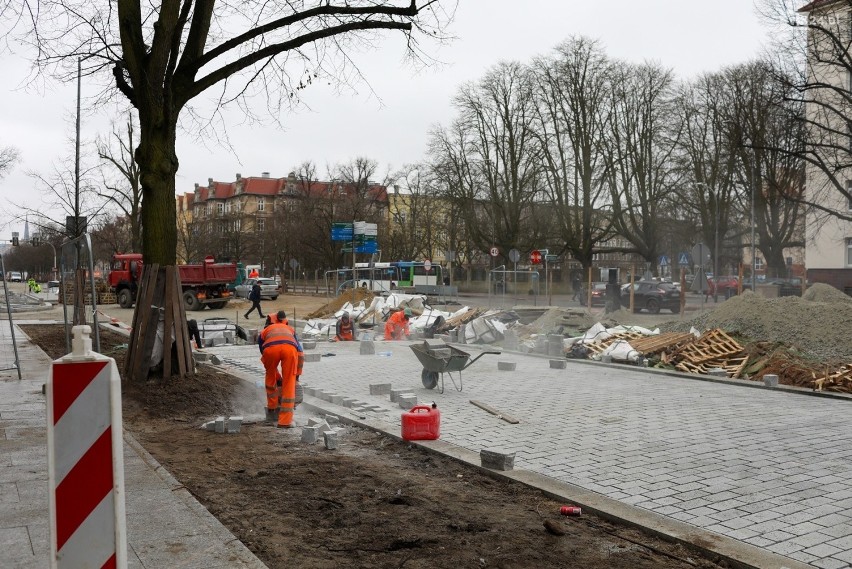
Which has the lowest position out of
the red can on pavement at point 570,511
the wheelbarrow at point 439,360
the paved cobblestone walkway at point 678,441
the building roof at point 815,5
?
the paved cobblestone walkway at point 678,441

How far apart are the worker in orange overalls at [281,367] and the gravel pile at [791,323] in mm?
10160

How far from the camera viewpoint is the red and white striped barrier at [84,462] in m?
2.79

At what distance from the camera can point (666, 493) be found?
577 centimetres

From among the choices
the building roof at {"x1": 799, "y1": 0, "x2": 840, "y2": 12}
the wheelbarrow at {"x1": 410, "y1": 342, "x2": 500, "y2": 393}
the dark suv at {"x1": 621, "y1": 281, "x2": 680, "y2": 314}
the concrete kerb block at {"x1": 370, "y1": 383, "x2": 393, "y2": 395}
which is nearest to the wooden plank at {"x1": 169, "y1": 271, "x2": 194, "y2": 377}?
the concrete kerb block at {"x1": 370, "y1": 383, "x2": 393, "y2": 395}

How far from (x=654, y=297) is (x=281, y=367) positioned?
83.3 feet

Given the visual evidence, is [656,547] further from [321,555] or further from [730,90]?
[730,90]

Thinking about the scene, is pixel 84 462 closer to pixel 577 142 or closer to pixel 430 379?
pixel 430 379

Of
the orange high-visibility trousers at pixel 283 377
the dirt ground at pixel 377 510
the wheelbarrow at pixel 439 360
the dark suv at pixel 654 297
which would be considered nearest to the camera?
the dirt ground at pixel 377 510

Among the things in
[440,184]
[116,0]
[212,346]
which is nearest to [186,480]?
[116,0]

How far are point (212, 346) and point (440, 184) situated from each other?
1394 inches

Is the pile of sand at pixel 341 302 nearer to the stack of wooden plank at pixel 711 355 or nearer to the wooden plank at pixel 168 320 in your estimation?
the stack of wooden plank at pixel 711 355

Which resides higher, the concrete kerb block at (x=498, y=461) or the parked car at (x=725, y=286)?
the parked car at (x=725, y=286)

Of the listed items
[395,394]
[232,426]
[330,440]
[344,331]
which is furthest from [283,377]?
[344,331]

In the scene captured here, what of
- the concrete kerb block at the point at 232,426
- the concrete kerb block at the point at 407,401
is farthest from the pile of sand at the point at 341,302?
the concrete kerb block at the point at 232,426
